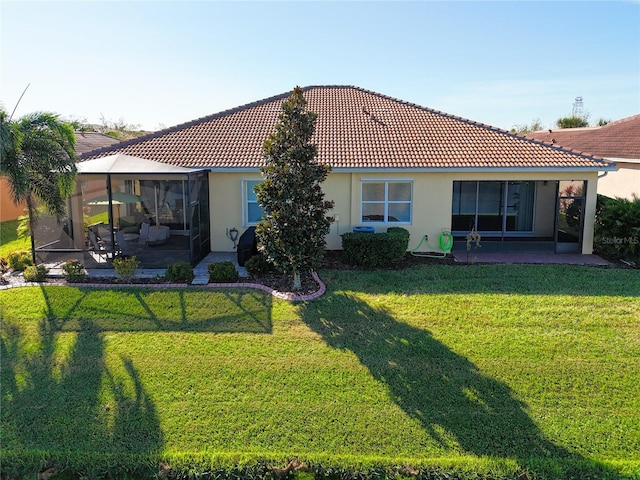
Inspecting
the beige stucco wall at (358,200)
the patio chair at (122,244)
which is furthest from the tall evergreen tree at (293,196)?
the patio chair at (122,244)

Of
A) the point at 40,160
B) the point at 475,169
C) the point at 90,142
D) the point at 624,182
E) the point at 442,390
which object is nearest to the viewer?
the point at 442,390

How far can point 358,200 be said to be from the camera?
16.5m

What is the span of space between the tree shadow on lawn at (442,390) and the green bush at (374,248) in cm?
368

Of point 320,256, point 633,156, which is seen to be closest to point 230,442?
point 320,256

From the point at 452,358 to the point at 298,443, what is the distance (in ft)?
11.8

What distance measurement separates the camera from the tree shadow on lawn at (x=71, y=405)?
632 cm

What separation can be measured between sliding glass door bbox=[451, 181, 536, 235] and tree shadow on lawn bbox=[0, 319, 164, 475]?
15551 mm

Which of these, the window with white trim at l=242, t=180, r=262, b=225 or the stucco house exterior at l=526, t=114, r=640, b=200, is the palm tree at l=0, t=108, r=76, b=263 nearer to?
the window with white trim at l=242, t=180, r=262, b=225

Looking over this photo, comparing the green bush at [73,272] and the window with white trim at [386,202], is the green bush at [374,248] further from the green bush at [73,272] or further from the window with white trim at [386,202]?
the green bush at [73,272]

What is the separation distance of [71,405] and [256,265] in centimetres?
666

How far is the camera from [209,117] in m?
20.6

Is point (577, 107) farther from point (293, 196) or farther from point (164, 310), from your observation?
point (164, 310)

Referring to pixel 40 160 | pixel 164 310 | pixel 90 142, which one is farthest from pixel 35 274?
pixel 90 142

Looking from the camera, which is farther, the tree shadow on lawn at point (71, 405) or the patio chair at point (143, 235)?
the patio chair at point (143, 235)
